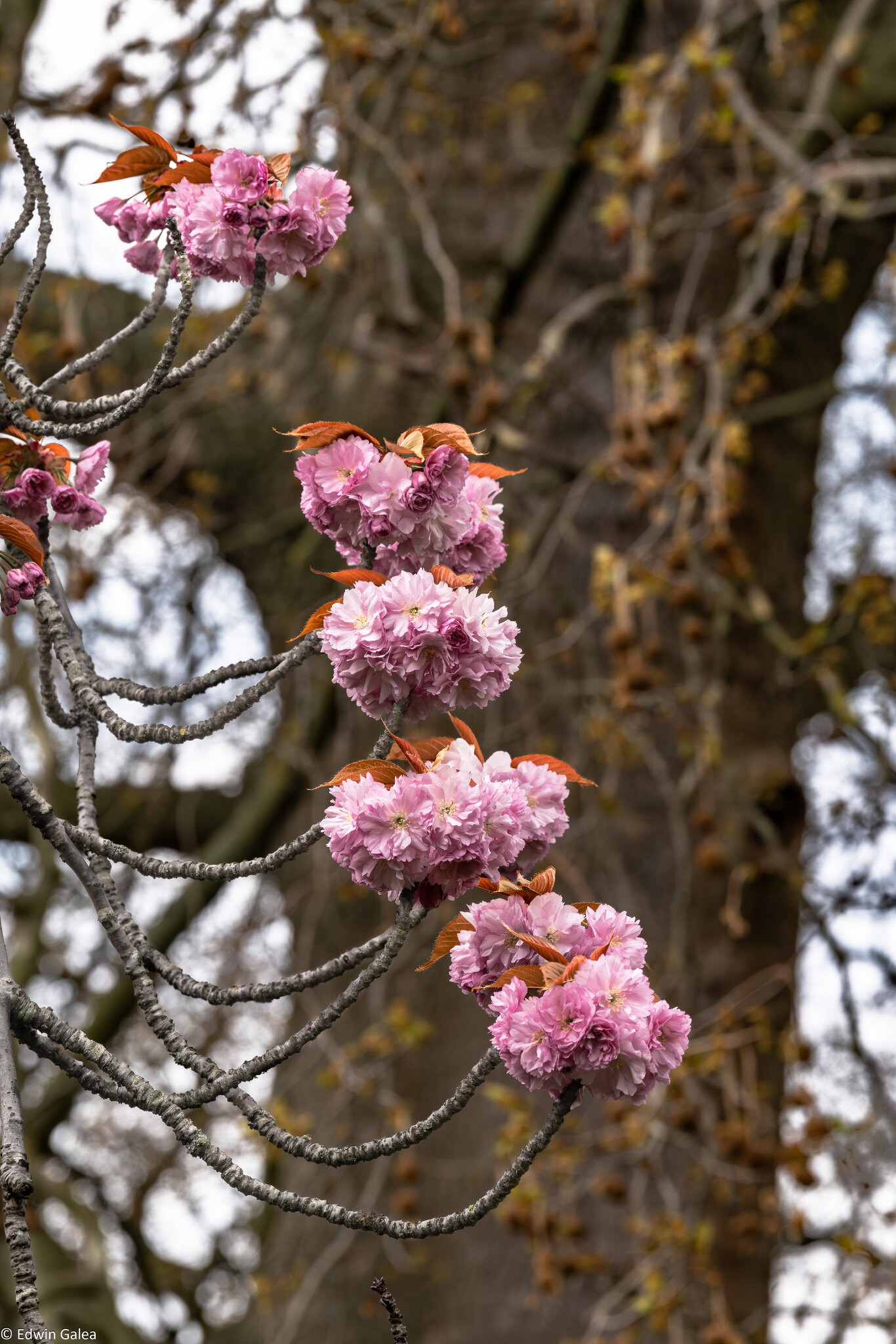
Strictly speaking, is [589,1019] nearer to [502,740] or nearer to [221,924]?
[502,740]

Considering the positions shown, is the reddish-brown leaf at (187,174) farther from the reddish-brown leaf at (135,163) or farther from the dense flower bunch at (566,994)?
the dense flower bunch at (566,994)

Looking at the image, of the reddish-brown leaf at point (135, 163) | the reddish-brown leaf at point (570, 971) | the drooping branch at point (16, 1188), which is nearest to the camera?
the drooping branch at point (16, 1188)

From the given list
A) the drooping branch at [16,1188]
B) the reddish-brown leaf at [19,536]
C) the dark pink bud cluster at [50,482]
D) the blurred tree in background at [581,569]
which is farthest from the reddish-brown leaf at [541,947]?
the blurred tree in background at [581,569]

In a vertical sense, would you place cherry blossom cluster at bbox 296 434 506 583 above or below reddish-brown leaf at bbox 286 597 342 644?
above

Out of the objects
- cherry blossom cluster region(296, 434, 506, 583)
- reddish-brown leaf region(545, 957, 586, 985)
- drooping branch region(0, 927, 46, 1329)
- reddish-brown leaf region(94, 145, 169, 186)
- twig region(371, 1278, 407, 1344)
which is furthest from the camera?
reddish-brown leaf region(94, 145, 169, 186)

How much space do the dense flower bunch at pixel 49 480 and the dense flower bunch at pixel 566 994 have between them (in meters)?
0.57

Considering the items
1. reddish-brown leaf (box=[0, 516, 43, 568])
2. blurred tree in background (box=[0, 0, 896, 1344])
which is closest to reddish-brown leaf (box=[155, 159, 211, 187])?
reddish-brown leaf (box=[0, 516, 43, 568])

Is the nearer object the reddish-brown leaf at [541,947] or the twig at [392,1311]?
the twig at [392,1311]

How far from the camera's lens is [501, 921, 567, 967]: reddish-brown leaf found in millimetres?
1037

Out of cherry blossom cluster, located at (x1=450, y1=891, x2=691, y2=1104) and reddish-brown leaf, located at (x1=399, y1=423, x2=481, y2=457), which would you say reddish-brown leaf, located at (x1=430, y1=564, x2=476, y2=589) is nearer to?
reddish-brown leaf, located at (x1=399, y1=423, x2=481, y2=457)

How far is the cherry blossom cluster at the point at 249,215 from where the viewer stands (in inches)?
49.1

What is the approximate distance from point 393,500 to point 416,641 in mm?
149

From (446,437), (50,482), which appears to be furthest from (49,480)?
(446,437)

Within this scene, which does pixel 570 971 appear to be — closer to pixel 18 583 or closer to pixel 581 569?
pixel 18 583
